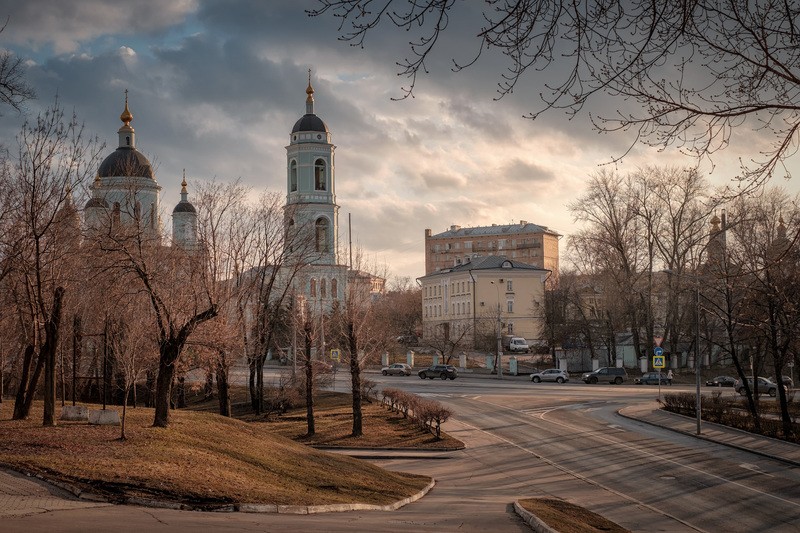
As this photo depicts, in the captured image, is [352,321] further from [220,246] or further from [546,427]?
[546,427]

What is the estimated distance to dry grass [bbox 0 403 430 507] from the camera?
Result: 16281 mm

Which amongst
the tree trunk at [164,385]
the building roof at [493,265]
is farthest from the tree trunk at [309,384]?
the building roof at [493,265]

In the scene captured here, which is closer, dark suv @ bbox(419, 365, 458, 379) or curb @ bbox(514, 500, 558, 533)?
curb @ bbox(514, 500, 558, 533)

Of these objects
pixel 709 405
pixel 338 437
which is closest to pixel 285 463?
pixel 338 437

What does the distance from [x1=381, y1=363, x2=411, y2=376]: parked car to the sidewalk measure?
29.4 meters

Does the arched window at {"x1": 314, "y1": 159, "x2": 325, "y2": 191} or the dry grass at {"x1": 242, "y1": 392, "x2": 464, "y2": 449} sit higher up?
the arched window at {"x1": 314, "y1": 159, "x2": 325, "y2": 191}

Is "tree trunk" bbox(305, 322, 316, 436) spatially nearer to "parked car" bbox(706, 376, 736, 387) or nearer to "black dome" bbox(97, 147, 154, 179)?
"black dome" bbox(97, 147, 154, 179)

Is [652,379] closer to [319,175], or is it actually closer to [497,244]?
[319,175]

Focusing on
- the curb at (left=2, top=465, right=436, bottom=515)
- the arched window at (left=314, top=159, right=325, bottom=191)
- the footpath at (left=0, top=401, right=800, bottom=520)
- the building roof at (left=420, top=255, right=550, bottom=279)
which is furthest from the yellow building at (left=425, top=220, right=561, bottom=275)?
the curb at (left=2, top=465, right=436, bottom=515)

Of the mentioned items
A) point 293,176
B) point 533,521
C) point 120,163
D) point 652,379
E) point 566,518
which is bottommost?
point 566,518

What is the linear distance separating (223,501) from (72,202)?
1489 centimetres

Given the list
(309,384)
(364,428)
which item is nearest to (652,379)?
(364,428)

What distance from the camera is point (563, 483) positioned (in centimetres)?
2694

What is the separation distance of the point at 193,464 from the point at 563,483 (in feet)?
40.2
